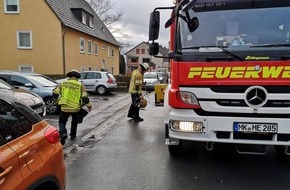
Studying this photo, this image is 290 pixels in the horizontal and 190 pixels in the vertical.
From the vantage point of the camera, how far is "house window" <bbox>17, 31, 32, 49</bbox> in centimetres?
2770

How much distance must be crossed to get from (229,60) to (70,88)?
3701 mm

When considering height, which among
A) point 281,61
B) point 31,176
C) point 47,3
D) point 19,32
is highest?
point 47,3

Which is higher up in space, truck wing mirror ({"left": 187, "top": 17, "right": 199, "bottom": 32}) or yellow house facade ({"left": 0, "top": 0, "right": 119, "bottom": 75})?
yellow house facade ({"left": 0, "top": 0, "right": 119, "bottom": 75})

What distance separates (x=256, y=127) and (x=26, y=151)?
3394mm

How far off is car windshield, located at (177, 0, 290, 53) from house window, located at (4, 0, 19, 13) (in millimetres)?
25044

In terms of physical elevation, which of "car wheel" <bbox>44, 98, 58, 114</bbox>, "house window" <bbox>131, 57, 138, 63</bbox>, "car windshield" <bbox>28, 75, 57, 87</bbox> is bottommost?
"car wheel" <bbox>44, 98, 58, 114</bbox>

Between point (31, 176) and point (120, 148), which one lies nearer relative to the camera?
point (31, 176)

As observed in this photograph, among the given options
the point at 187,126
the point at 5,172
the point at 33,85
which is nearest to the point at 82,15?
the point at 33,85

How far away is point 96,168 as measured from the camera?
5820mm

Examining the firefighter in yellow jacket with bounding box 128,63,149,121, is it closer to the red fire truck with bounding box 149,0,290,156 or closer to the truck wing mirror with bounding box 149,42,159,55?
the truck wing mirror with bounding box 149,42,159,55

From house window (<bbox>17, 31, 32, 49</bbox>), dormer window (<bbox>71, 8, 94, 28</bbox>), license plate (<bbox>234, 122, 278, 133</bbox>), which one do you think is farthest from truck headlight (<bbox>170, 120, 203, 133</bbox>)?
dormer window (<bbox>71, 8, 94, 28</bbox>)

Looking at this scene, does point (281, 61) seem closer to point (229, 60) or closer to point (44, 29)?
point (229, 60)

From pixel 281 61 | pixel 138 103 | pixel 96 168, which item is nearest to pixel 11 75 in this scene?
pixel 138 103

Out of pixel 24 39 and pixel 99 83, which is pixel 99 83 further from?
pixel 24 39
